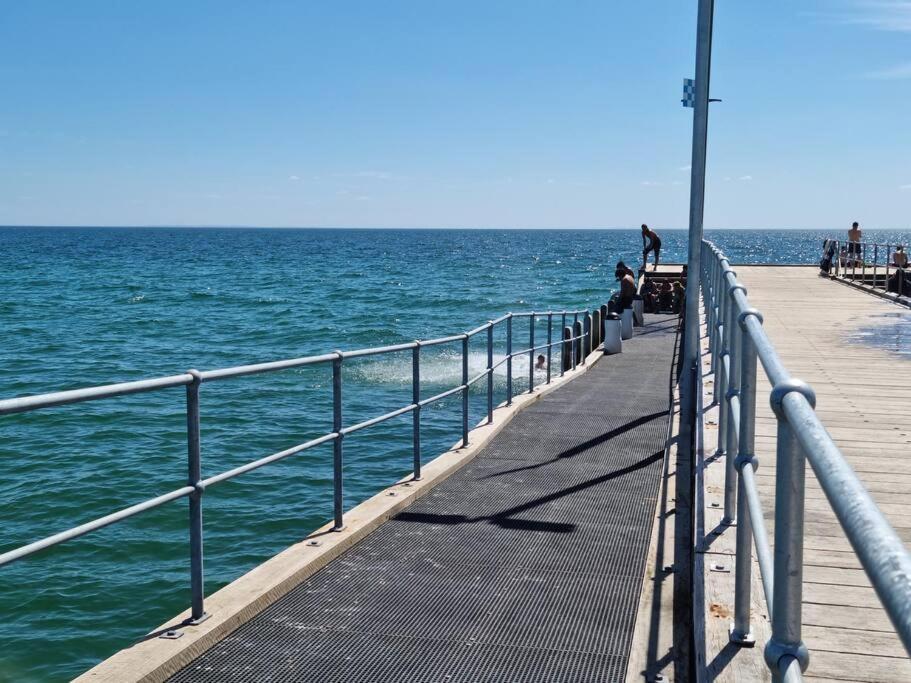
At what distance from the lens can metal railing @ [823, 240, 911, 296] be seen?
59.9 ft

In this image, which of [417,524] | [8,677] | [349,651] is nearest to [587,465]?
[417,524]

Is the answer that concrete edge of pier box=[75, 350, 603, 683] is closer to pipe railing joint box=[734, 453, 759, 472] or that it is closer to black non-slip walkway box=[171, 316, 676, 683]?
black non-slip walkway box=[171, 316, 676, 683]

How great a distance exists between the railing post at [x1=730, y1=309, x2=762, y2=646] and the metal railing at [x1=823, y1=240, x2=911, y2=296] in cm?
1535

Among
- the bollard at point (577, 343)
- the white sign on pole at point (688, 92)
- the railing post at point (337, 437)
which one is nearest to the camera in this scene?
the railing post at point (337, 437)

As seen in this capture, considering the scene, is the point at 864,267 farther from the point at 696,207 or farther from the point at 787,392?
the point at 787,392

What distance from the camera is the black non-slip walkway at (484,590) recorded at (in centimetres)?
425

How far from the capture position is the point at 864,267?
2075 centimetres

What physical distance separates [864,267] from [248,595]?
1896 centimetres

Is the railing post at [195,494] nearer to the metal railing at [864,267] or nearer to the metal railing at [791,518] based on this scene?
the metal railing at [791,518]

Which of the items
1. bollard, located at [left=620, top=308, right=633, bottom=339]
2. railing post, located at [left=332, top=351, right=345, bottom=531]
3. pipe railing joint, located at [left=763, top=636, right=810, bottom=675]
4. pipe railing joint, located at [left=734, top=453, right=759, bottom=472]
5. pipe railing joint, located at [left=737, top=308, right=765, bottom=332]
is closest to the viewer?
pipe railing joint, located at [left=763, top=636, right=810, bottom=675]

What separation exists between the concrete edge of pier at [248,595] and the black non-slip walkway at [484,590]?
0.06 m

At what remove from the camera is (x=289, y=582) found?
521cm

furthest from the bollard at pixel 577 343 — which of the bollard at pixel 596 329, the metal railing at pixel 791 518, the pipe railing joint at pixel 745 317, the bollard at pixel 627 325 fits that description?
the metal railing at pixel 791 518

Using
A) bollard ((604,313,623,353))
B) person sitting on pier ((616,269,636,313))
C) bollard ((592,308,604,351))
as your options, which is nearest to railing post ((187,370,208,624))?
bollard ((604,313,623,353))
